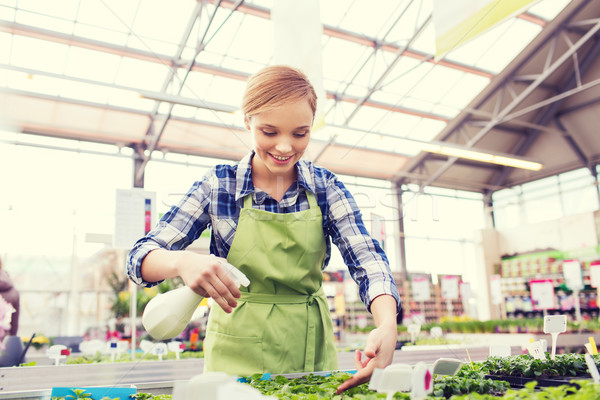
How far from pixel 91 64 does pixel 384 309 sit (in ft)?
30.1

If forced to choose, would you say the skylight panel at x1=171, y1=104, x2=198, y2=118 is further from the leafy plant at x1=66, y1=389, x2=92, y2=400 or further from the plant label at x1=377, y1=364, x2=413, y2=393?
the plant label at x1=377, y1=364, x2=413, y2=393

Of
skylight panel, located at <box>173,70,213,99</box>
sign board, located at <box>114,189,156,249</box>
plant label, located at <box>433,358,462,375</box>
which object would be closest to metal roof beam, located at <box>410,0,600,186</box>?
skylight panel, located at <box>173,70,213,99</box>

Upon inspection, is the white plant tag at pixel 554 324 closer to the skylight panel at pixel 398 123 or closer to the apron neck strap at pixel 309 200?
the apron neck strap at pixel 309 200

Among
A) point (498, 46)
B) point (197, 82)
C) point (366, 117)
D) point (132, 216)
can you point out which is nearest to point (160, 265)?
point (132, 216)

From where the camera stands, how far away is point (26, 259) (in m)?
9.62

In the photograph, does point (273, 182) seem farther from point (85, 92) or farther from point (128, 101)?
point (128, 101)

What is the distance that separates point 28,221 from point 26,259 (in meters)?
0.77

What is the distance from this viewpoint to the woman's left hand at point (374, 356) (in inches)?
34.5

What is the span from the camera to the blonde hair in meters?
1.05

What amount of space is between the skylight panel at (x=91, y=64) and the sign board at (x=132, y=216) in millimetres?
5967

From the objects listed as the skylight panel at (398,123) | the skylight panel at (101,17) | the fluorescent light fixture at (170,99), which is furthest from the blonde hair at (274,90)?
the skylight panel at (398,123)

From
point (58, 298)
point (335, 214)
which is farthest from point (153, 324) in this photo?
point (58, 298)

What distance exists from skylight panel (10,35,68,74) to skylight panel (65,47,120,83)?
5.2 inches

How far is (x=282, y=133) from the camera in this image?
3.51 ft
